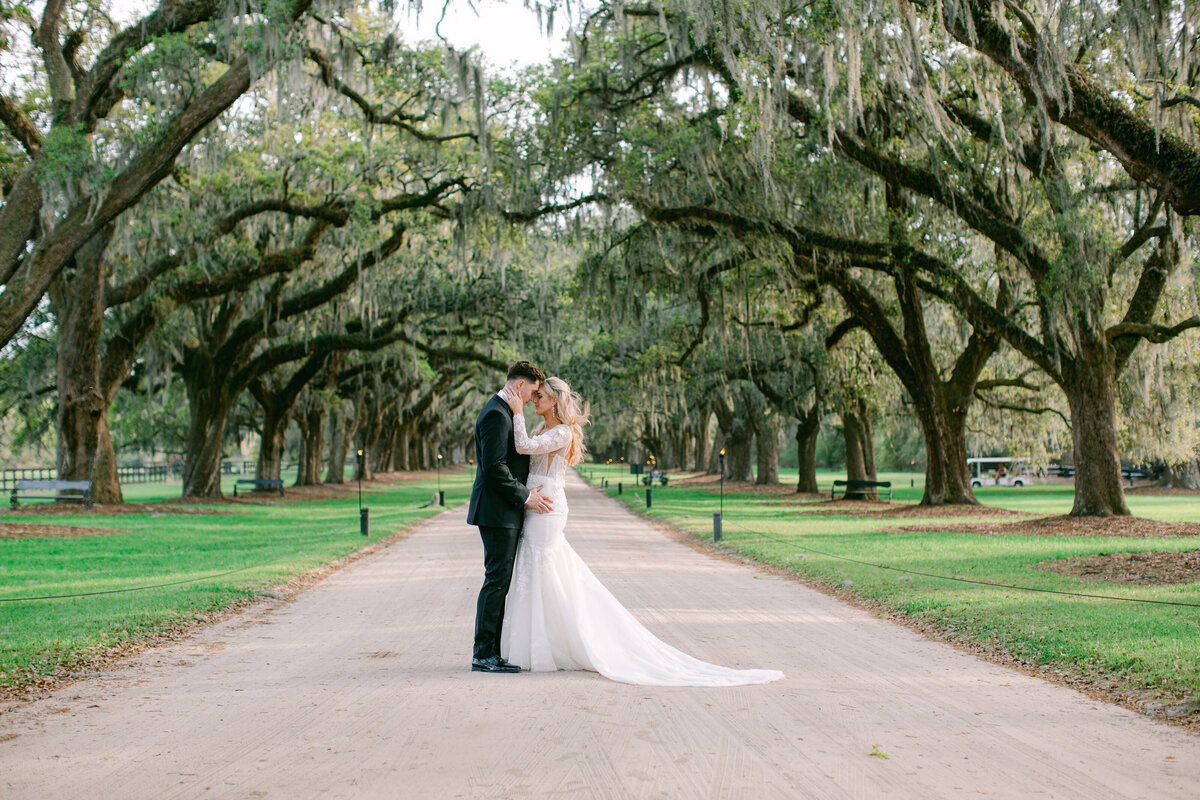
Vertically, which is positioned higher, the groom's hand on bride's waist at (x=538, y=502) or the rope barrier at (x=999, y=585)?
the groom's hand on bride's waist at (x=538, y=502)

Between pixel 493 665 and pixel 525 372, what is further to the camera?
pixel 525 372

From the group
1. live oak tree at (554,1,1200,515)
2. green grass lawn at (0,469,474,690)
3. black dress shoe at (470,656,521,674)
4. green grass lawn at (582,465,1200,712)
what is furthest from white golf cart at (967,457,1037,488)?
black dress shoe at (470,656,521,674)

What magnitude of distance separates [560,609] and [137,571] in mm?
7809

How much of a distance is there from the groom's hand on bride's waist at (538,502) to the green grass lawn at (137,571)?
326 cm

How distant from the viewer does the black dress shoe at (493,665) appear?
618cm

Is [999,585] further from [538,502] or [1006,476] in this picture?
[1006,476]

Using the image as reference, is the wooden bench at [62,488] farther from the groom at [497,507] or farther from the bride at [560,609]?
the bride at [560,609]

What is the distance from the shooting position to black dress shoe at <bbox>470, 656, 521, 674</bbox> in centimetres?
618

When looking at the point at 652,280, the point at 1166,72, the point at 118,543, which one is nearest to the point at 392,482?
the point at 652,280

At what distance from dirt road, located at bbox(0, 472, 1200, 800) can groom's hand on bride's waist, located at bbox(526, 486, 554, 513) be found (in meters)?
1.08

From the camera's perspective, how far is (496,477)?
20.7 ft

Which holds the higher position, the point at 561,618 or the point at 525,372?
the point at 525,372

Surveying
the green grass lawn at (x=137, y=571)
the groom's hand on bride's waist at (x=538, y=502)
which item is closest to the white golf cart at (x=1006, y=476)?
the green grass lawn at (x=137, y=571)

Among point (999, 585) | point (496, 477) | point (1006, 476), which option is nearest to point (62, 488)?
point (496, 477)
